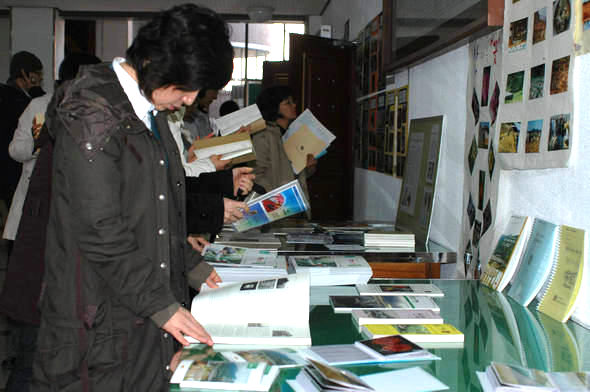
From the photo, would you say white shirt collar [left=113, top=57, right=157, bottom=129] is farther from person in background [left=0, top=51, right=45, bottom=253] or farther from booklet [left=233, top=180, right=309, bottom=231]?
person in background [left=0, top=51, right=45, bottom=253]

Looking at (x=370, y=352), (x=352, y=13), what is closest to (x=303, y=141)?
(x=352, y=13)

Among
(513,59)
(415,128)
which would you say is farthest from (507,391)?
(415,128)

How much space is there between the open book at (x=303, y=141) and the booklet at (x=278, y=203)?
168 cm

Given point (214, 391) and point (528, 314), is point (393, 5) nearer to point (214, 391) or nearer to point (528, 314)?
point (528, 314)

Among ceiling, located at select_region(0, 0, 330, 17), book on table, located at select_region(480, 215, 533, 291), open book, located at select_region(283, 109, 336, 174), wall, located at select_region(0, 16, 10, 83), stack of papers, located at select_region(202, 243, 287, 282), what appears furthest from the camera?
wall, located at select_region(0, 16, 10, 83)

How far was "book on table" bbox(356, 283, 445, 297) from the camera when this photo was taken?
1673 millimetres

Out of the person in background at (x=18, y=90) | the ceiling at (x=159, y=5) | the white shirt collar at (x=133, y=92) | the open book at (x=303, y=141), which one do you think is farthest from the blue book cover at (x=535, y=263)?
the ceiling at (x=159, y=5)

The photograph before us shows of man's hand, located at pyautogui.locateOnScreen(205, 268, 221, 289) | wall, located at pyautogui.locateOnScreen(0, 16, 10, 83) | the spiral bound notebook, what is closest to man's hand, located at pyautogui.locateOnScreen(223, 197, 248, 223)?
man's hand, located at pyautogui.locateOnScreen(205, 268, 221, 289)

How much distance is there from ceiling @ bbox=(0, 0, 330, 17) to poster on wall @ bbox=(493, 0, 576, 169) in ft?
19.8

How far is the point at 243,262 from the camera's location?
6.51 feet

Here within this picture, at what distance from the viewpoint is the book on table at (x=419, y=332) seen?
1320 mm

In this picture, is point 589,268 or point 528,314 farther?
point 528,314

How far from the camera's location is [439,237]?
100.0 inches

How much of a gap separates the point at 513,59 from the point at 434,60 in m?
0.94
